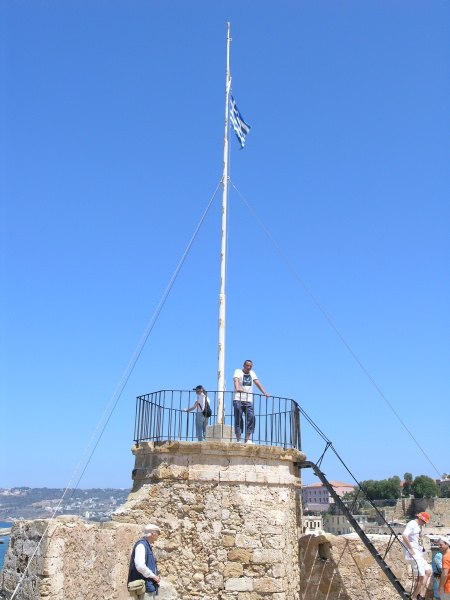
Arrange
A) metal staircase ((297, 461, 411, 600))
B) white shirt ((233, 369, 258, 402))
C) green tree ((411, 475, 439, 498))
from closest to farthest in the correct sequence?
metal staircase ((297, 461, 411, 600)) → white shirt ((233, 369, 258, 402)) → green tree ((411, 475, 439, 498))

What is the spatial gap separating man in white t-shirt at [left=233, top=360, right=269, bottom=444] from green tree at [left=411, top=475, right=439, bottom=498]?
4112 inches

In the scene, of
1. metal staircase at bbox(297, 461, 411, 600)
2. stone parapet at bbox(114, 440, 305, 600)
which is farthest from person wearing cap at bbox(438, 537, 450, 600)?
stone parapet at bbox(114, 440, 305, 600)

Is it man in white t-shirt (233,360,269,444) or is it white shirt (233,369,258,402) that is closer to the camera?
man in white t-shirt (233,360,269,444)

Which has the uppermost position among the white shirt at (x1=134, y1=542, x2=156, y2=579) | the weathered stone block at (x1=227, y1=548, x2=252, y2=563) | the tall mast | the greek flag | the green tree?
the greek flag

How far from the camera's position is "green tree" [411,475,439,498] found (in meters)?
106

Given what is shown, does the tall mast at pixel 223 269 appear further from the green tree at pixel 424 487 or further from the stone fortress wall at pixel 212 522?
the green tree at pixel 424 487

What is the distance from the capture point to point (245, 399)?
36.6 ft

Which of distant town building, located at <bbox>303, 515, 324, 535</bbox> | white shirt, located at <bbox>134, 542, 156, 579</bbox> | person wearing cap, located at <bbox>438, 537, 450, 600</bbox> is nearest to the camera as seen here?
white shirt, located at <bbox>134, 542, 156, 579</bbox>

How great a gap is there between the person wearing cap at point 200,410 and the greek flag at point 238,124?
20.8 feet

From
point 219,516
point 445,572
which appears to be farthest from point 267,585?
point 445,572

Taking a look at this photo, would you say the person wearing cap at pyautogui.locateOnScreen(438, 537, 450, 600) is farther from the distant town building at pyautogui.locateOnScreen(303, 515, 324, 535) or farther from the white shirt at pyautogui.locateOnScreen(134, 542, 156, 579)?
the white shirt at pyautogui.locateOnScreen(134, 542, 156, 579)

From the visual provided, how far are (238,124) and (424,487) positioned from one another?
105336 mm

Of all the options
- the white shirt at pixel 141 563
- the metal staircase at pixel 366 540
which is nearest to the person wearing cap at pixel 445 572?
the metal staircase at pixel 366 540

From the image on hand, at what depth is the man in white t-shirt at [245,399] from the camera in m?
10.9
